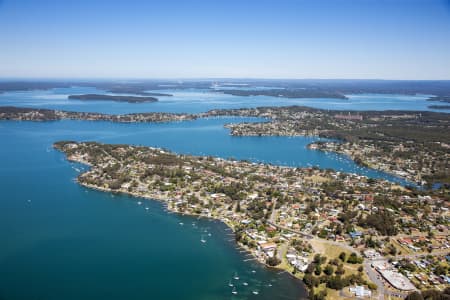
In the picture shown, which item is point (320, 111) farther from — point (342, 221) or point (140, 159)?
point (342, 221)

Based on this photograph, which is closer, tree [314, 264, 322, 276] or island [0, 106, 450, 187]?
tree [314, 264, 322, 276]

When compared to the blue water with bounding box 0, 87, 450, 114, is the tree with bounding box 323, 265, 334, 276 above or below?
below

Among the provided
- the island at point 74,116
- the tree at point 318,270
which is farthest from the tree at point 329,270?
the island at point 74,116

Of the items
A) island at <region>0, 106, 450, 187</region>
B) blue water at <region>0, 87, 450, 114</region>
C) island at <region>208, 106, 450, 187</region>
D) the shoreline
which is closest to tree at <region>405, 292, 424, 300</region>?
the shoreline

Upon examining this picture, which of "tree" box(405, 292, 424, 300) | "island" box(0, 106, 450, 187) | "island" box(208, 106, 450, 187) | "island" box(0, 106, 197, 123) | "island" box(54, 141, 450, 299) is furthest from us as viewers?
"island" box(0, 106, 197, 123)

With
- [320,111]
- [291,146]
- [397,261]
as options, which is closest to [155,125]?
[291,146]

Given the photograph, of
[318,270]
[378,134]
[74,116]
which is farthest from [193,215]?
[74,116]

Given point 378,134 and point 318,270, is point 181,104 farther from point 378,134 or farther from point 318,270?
point 318,270

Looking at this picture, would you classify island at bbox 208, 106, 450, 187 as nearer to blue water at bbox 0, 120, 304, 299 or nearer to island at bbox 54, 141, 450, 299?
island at bbox 54, 141, 450, 299
